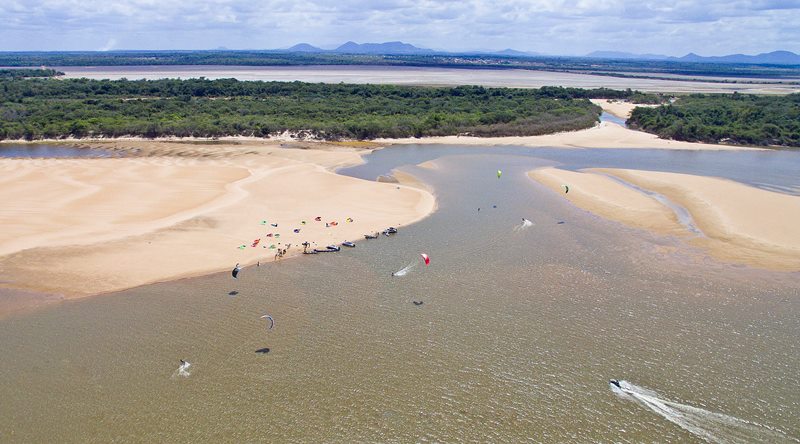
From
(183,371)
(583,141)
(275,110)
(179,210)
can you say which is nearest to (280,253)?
(179,210)

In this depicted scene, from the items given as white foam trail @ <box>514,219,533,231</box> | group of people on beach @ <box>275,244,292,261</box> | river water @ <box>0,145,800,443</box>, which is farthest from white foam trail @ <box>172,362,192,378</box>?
white foam trail @ <box>514,219,533,231</box>

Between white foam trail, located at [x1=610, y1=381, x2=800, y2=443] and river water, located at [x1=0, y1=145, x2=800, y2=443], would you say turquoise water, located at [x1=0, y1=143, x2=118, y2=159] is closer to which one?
river water, located at [x1=0, y1=145, x2=800, y2=443]

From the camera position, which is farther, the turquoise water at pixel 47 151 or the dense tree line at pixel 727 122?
the dense tree line at pixel 727 122

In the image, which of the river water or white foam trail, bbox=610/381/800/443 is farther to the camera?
the river water

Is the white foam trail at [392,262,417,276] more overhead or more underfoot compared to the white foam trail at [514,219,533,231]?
more underfoot

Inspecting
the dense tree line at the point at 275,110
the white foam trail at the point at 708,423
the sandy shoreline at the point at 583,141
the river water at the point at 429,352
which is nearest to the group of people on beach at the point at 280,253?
the river water at the point at 429,352

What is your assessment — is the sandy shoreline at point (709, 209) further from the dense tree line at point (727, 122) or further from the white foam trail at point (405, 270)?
the dense tree line at point (727, 122)

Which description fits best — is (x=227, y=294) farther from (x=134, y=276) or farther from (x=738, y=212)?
(x=738, y=212)
